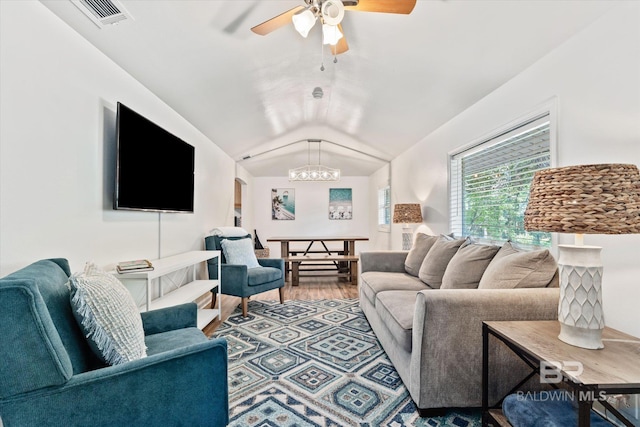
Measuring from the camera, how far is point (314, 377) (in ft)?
6.89

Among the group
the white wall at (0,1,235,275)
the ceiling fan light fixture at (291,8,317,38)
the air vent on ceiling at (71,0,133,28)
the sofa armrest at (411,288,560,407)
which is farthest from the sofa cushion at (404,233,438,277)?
the air vent on ceiling at (71,0,133,28)

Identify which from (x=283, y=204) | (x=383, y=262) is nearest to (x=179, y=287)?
(x=383, y=262)

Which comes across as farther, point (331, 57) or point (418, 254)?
point (418, 254)

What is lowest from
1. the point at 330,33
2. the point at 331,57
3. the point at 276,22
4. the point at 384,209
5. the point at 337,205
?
the point at 384,209

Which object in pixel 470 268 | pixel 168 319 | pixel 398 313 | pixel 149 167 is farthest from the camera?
pixel 149 167

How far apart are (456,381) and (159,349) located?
157cm

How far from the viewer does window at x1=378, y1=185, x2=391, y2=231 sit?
6230 millimetres

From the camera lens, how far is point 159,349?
1.49m

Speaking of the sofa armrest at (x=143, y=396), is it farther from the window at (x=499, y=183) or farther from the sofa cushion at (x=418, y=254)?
the sofa cushion at (x=418, y=254)

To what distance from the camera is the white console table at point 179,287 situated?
2004 mm

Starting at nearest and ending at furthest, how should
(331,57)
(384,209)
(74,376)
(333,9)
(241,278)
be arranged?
(74,376)
(333,9)
(331,57)
(241,278)
(384,209)

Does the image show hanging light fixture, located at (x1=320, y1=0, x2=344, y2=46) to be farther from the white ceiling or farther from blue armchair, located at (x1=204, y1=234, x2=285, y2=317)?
blue armchair, located at (x1=204, y1=234, x2=285, y2=317)

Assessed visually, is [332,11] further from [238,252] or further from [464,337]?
[238,252]

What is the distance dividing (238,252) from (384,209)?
12.6ft
